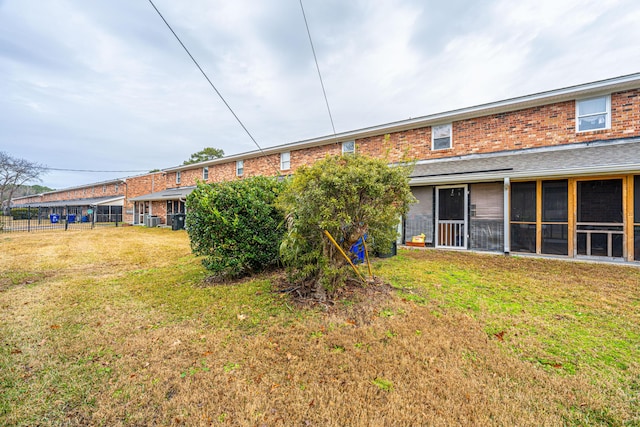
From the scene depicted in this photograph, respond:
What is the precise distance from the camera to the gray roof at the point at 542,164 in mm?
7367

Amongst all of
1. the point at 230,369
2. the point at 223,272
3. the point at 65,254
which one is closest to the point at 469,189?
the point at 223,272

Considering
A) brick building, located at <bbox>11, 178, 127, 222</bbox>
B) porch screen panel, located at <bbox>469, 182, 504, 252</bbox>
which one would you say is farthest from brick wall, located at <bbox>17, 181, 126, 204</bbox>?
porch screen panel, located at <bbox>469, 182, 504, 252</bbox>

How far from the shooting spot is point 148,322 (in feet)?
12.7

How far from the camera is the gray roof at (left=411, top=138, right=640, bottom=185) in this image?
24.2 ft

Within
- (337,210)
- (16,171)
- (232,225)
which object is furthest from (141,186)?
(337,210)

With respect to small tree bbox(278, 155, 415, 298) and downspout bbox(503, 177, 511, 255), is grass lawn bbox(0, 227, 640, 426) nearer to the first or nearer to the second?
small tree bbox(278, 155, 415, 298)

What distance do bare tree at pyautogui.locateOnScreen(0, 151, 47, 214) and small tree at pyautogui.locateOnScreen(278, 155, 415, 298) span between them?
4888cm

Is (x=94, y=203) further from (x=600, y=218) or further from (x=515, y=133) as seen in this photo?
(x=600, y=218)

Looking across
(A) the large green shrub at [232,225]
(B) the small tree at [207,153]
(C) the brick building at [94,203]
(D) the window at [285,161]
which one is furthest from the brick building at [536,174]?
(B) the small tree at [207,153]

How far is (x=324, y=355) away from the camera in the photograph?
2918 millimetres

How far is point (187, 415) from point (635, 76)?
1430cm

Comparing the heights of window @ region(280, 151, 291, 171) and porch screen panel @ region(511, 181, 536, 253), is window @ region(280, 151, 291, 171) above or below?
above

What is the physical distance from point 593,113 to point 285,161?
15285 mm

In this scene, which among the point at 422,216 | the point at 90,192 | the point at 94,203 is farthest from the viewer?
the point at 90,192
